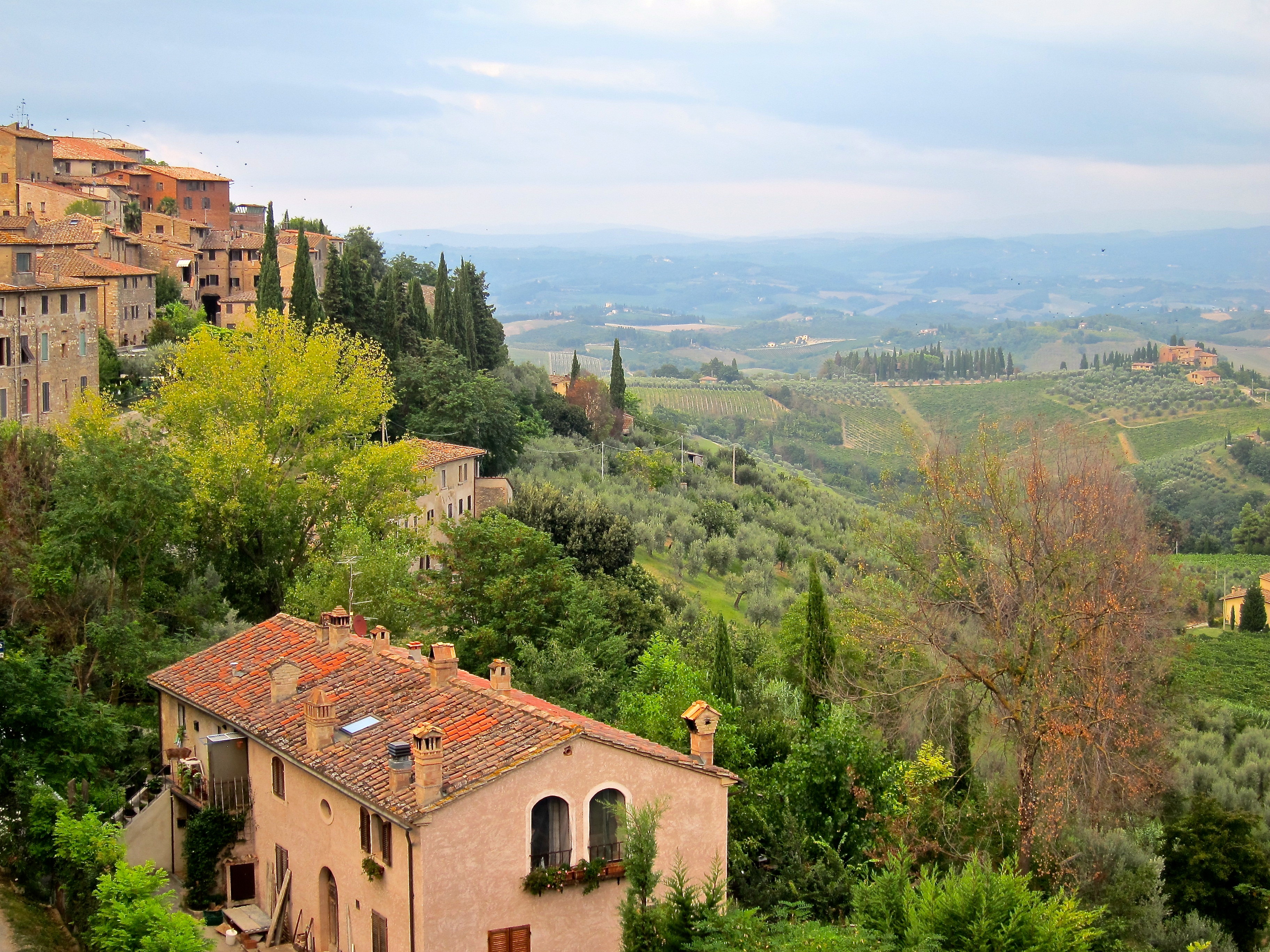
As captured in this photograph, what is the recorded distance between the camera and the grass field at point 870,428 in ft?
518

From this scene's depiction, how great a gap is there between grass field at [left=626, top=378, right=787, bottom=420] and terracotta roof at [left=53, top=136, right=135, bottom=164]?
238ft

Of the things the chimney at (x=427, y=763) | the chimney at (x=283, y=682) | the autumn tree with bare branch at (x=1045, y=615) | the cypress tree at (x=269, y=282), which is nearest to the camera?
the chimney at (x=427, y=763)

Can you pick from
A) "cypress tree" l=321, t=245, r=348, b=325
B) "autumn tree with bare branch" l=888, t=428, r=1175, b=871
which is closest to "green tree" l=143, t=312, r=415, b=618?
"cypress tree" l=321, t=245, r=348, b=325

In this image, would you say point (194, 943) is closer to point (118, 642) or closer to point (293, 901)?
point (293, 901)

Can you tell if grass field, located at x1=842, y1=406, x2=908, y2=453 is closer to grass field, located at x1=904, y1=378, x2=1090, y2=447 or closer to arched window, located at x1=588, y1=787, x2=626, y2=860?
grass field, located at x1=904, y1=378, x2=1090, y2=447

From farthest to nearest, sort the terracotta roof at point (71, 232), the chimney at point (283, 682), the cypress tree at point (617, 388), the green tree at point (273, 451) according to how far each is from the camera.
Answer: the cypress tree at point (617, 388), the terracotta roof at point (71, 232), the green tree at point (273, 451), the chimney at point (283, 682)

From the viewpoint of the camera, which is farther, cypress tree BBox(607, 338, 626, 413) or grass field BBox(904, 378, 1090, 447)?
grass field BBox(904, 378, 1090, 447)

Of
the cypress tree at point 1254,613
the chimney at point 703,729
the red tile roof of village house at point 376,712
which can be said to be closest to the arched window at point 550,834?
the red tile roof of village house at point 376,712

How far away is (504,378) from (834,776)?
176ft

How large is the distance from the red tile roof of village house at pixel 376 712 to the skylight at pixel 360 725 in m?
0.08

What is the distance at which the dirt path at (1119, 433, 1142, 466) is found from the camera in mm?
132875

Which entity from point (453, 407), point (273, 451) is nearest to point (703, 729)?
point (273, 451)

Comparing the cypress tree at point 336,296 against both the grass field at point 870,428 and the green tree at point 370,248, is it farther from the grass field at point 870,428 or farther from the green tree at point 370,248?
the grass field at point 870,428

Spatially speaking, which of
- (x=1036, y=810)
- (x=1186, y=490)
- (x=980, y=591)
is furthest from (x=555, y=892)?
(x=1186, y=490)
